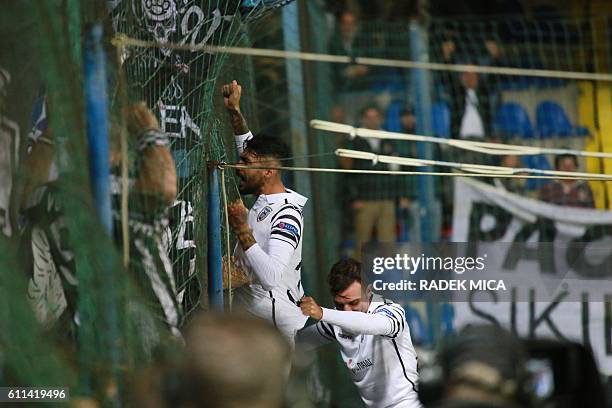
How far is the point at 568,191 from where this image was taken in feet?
34.9

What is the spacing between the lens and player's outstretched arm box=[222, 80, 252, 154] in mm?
6160

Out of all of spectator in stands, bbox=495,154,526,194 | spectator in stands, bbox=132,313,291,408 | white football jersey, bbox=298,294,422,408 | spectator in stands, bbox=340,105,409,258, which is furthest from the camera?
spectator in stands, bbox=495,154,526,194

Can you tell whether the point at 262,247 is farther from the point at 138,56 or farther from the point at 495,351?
the point at 495,351

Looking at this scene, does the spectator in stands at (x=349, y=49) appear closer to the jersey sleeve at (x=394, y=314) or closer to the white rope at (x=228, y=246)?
the jersey sleeve at (x=394, y=314)

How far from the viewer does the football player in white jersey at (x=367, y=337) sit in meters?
6.41

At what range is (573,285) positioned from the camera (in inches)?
249

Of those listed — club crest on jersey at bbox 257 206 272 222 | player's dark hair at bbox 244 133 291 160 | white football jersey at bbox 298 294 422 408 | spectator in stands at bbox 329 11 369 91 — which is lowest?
white football jersey at bbox 298 294 422 408

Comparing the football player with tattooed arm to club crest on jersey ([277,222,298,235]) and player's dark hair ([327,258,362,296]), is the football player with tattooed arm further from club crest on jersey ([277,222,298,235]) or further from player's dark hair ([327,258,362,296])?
player's dark hair ([327,258,362,296])

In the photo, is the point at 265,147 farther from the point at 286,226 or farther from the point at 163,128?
the point at 163,128

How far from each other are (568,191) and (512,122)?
2.56 feet

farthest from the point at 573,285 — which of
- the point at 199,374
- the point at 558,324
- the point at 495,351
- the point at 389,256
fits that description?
the point at 199,374

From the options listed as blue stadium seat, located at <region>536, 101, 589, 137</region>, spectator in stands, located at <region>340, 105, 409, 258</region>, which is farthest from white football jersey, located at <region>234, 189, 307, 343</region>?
blue stadium seat, located at <region>536, 101, 589, 137</region>

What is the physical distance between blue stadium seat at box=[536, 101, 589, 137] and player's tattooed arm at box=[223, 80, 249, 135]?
5.24 metres

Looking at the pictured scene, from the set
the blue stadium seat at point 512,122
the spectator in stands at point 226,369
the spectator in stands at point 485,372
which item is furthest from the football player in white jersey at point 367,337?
the blue stadium seat at point 512,122
